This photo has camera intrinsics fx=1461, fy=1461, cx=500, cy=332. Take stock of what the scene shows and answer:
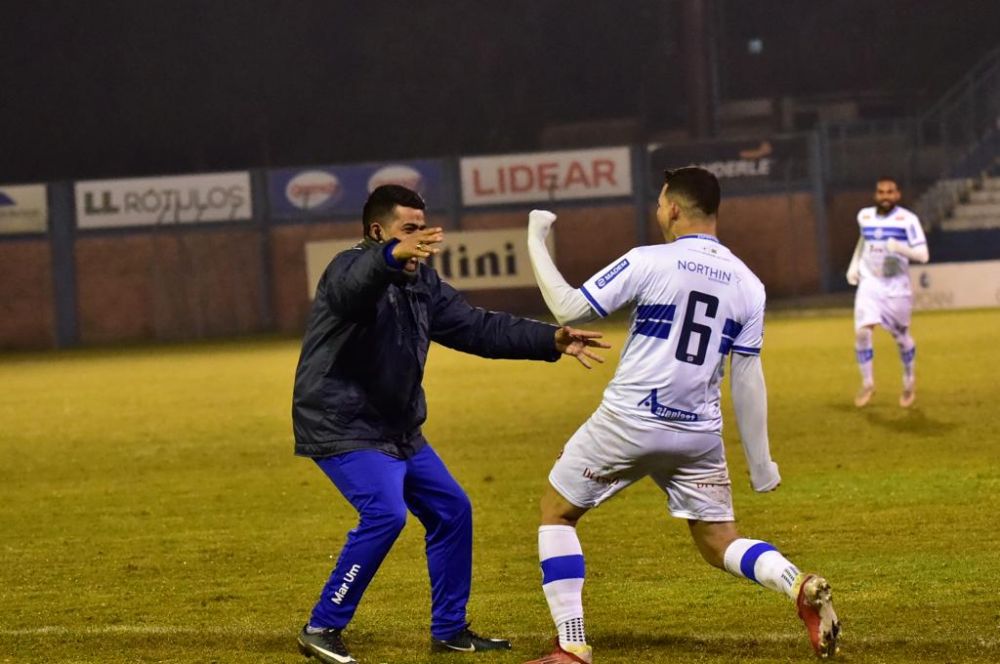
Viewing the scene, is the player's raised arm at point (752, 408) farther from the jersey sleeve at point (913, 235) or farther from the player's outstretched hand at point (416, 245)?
the jersey sleeve at point (913, 235)

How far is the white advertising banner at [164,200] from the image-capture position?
1384 inches

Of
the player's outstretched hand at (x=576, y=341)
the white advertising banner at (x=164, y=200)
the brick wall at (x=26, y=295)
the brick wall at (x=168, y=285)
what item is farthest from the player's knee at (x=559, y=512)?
the brick wall at (x=26, y=295)

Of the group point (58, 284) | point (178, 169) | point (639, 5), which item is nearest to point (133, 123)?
point (178, 169)

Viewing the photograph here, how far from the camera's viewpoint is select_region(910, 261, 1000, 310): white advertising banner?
94.5 ft

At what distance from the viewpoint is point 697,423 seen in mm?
5746

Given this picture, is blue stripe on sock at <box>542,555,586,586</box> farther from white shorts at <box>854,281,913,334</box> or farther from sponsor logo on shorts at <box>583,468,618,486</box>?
white shorts at <box>854,281,913,334</box>

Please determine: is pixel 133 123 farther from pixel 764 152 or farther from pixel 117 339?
pixel 764 152

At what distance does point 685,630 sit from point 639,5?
142 feet

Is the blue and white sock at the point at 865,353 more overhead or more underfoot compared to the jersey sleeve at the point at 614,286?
more underfoot

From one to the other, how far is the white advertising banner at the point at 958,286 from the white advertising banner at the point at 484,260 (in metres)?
8.75

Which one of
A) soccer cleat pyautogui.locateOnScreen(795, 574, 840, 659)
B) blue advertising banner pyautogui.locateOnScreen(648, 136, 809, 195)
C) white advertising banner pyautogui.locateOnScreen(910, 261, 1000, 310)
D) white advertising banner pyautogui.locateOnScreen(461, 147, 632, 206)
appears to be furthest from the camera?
white advertising banner pyautogui.locateOnScreen(461, 147, 632, 206)

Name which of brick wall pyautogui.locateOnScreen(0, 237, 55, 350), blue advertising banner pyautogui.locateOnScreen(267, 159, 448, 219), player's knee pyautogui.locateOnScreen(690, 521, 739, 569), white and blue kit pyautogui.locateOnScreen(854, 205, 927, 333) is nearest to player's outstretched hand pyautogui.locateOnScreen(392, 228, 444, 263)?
player's knee pyautogui.locateOnScreen(690, 521, 739, 569)

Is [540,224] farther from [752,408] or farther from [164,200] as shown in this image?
[164,200]

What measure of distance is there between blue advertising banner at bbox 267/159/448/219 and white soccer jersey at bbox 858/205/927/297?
20.7 m
